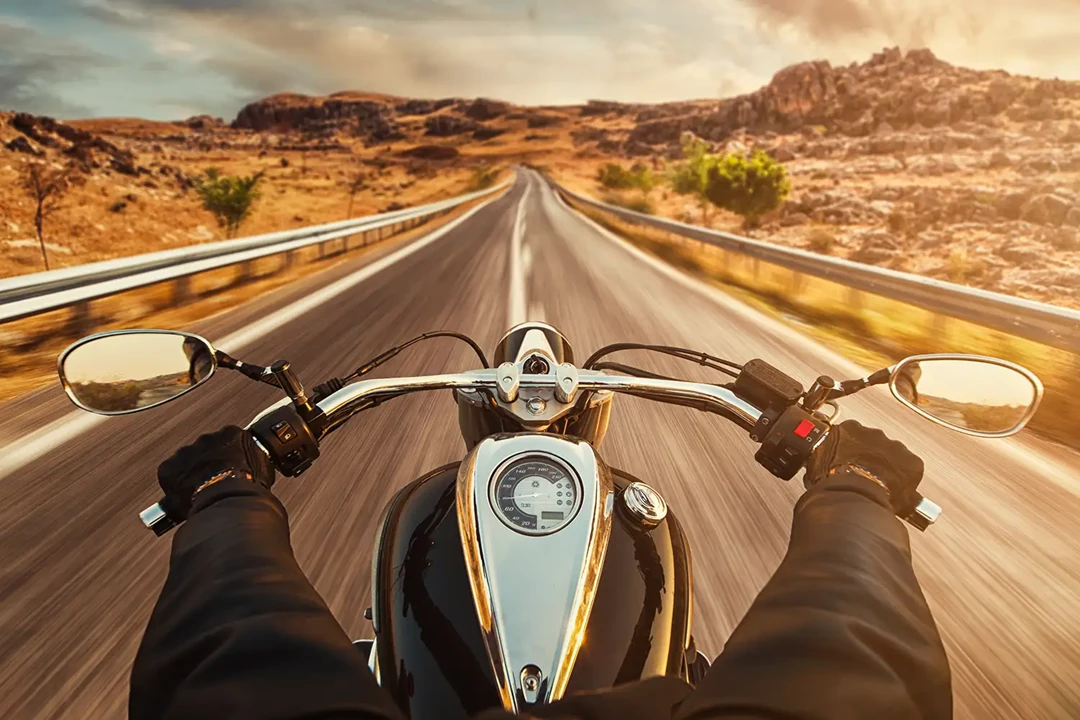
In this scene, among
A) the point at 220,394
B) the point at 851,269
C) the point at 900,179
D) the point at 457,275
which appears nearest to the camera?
the point at 220,394

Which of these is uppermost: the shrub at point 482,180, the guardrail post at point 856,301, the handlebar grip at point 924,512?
the handlebar grip at point 924,512

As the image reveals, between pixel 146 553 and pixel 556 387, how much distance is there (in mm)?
2269

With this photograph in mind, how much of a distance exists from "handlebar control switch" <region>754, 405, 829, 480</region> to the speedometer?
58 cm

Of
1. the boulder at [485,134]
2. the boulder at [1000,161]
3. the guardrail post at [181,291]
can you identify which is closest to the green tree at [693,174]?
the boulder at [1000,161]

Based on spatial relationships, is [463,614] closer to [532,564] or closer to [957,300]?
[532,564]

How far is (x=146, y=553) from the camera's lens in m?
2.88

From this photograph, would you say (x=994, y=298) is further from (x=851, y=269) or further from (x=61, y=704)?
(x=61, y=704)

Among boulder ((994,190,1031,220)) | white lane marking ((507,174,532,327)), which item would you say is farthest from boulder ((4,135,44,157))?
boulder ((994,190,1031,220))

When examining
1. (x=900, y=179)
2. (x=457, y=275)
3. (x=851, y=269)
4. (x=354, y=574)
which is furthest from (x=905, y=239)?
(x=354, y=574)

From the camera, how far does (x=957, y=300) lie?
6.39 m

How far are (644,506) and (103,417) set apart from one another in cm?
459

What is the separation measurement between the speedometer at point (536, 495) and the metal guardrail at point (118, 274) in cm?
592

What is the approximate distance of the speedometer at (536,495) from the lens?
1353 mm

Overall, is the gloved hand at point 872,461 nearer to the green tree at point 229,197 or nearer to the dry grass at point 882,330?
the dry grass at point 882,330
